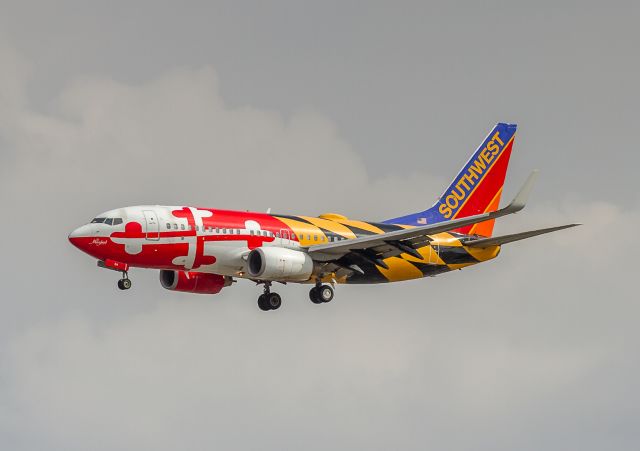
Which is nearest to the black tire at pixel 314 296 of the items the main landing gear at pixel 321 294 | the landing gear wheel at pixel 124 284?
the main landing gear at pixel 321 294

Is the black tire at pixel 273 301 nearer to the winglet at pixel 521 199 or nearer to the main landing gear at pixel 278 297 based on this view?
the main landing gear at pixel 278 297

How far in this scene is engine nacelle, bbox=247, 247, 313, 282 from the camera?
76562mm

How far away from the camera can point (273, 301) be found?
81.2 m

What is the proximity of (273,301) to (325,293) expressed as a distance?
10.1 ft

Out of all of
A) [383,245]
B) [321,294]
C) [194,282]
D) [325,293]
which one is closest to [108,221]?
[194,282]

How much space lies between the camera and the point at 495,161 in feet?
305

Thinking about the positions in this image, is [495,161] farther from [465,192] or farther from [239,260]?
[239,260]

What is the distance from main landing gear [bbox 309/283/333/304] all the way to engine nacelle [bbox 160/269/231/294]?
5.33m

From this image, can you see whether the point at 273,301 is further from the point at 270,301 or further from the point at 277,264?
the point at 277,264

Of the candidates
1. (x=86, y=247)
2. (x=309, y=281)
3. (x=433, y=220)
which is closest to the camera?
(x=86, y=247)

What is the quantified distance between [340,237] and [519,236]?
10.3 metres

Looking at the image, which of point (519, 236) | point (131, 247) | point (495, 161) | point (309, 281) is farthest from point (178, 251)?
point (495, 161)

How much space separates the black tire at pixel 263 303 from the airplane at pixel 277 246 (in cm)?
6

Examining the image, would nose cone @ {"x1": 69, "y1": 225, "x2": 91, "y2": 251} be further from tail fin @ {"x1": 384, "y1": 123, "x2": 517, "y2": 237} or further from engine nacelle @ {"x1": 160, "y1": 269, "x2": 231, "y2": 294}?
tail fin @ {"x1": 384, "y1": 123, "x2": 517, "y2": 237}
